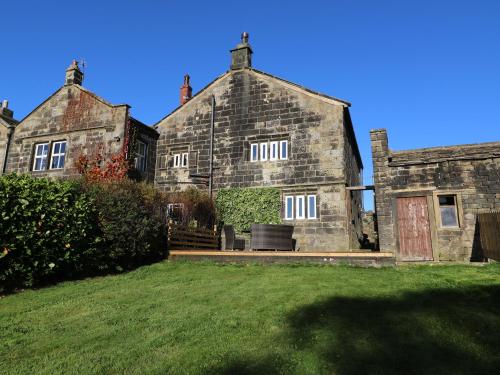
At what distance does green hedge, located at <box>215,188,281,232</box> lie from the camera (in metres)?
18.0

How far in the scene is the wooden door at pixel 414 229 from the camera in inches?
583

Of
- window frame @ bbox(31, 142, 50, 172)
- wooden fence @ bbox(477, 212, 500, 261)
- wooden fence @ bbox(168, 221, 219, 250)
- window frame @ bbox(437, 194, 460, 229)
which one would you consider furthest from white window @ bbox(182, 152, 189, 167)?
wooden fence @ bbox(477, 212, 500, 261)

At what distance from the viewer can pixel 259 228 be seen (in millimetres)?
13922

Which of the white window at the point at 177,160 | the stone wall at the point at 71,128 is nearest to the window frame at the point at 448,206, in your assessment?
the white window at the point at 177,160

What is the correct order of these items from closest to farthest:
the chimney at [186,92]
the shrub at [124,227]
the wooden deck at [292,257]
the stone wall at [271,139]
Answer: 1. the wooden deck at [292,257]
2. the shrub at [124,227]
3. the stone wall at [271,139]
4. the chimney at [186,92]

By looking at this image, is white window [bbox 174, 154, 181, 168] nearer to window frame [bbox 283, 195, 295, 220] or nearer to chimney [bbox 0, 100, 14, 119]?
window frame [bbox 283, 195, 295, 220]

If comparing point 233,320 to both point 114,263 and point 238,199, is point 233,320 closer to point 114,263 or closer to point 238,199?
point 114,263

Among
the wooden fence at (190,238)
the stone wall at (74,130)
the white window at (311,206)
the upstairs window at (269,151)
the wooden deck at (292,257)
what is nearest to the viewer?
the wooden deck at (292,257)

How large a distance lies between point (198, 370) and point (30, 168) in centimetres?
2047

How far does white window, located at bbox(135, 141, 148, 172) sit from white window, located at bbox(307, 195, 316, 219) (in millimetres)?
8905

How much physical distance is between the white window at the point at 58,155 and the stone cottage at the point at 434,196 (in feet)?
52.3

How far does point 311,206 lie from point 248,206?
3041 millimetres

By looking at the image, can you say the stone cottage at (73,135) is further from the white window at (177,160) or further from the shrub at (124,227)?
the shrub at (124,227)

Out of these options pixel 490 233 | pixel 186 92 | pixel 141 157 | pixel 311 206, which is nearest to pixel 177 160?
pixel 141 157
